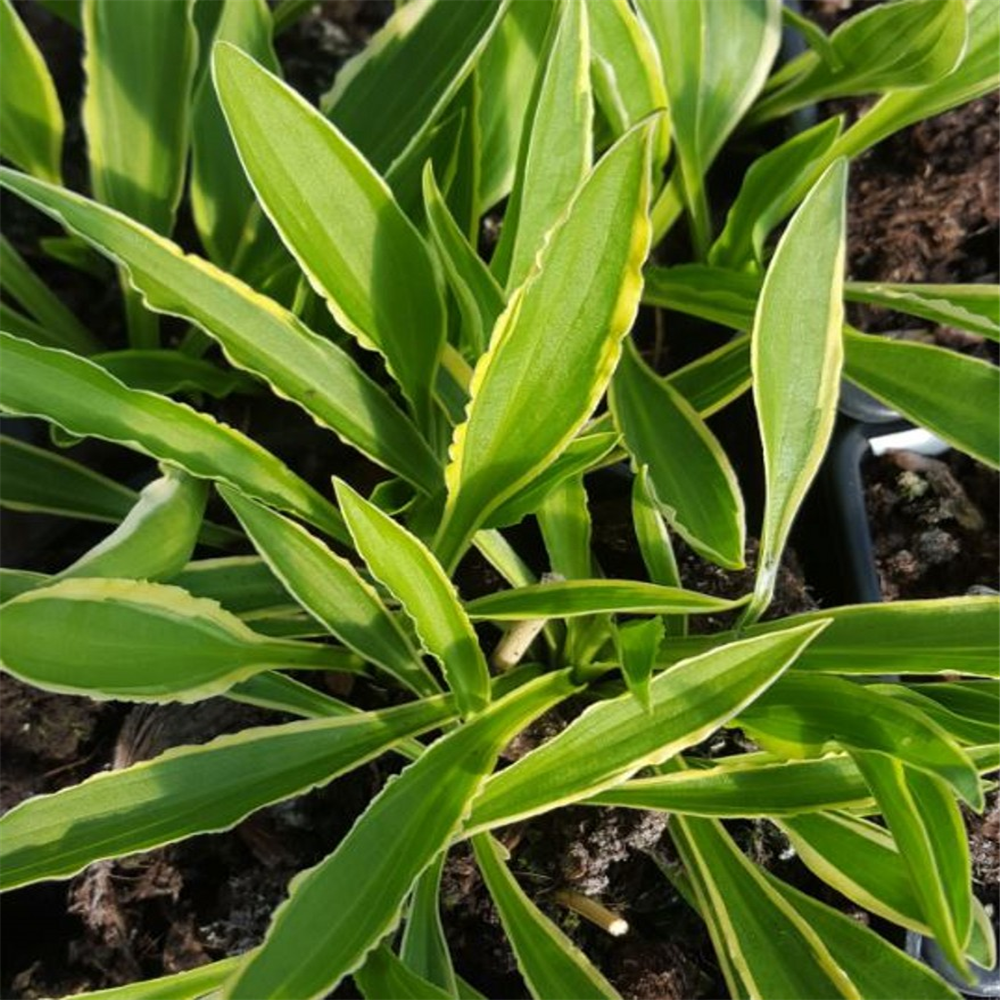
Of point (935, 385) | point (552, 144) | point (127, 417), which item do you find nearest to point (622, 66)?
point (552, 144)

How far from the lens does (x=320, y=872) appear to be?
577 millimetres

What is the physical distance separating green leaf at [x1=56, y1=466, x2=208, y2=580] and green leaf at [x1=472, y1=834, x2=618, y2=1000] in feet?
0.87

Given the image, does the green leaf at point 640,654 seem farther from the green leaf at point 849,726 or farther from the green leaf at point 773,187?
the green leaf at point 773,187

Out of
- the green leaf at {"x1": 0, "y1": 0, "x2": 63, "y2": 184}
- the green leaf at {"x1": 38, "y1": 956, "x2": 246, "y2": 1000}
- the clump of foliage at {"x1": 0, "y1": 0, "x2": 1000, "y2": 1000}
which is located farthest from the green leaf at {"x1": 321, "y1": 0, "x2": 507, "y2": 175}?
the green leaf at {"x1": 38, "y1": 956, "x2": 246, "y2": 1000}

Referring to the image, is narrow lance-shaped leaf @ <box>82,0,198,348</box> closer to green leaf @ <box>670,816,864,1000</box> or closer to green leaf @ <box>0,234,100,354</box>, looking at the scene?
green leaf @ <box>0,234,100,354</box>

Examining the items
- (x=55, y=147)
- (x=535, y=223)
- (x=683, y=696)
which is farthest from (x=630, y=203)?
(x=55, y=147)

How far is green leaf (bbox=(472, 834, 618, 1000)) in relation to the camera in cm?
70

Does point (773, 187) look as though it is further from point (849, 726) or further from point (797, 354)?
point (849, 726)

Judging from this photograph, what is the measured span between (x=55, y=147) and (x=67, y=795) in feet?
1.81

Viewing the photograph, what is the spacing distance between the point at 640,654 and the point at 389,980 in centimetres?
24

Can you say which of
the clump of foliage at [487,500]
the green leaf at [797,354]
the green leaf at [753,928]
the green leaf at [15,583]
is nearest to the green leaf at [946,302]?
the clump of foliage at [487,500]

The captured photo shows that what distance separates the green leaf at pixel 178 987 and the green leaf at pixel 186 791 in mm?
90

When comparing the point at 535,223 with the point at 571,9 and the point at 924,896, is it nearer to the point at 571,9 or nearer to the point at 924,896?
the point at 571,9

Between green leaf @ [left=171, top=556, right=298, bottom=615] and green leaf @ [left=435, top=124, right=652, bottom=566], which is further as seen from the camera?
green leaf @ [left=171, top=556, right=298, bottom=615]
